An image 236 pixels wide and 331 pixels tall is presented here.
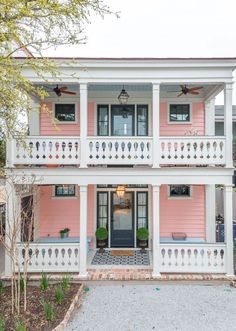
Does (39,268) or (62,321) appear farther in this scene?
(39,268)

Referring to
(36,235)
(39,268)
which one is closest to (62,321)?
(39,268)

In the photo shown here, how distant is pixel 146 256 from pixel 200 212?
8.54ft

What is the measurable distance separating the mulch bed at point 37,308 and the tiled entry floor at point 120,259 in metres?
1.76

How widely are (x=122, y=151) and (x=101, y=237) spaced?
3.64m

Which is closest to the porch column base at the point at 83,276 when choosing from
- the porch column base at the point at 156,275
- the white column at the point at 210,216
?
A: the porch column base at the point at 156,275

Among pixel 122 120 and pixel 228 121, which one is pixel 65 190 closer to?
pixel 122 120

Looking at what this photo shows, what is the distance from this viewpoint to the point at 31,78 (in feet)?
24.6

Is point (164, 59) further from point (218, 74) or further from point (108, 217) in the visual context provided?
point (108, 217)

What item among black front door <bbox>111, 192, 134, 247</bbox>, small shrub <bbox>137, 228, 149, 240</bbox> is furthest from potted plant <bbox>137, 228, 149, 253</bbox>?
black front door <bbox>111, 192, 134, 247</bbox>

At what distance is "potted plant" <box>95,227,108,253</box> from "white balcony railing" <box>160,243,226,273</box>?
2.85m

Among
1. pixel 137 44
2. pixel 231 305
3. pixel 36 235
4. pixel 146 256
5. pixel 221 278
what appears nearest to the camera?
pixel 231 305

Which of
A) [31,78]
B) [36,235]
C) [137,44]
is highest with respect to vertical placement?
[137,44]

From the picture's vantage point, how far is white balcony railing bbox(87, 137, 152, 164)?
7703 millimetres

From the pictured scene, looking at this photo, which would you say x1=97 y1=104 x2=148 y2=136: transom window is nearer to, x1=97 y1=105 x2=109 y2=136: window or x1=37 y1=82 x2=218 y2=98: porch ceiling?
x1=97 y1=105 x2=109 y2=136: window
